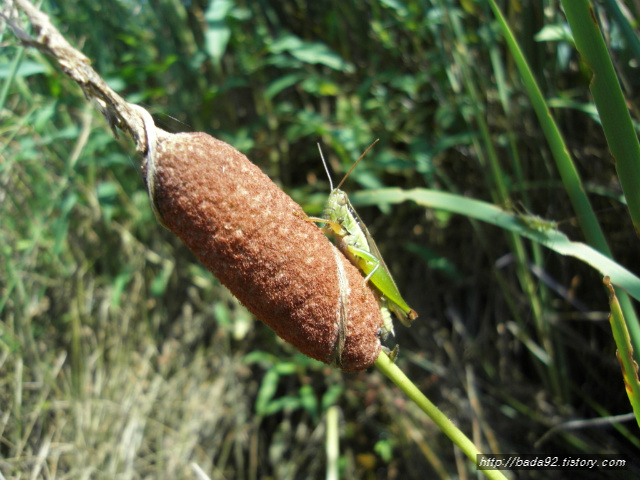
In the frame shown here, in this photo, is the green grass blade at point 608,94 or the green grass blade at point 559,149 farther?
the green grass blade at point 559,149

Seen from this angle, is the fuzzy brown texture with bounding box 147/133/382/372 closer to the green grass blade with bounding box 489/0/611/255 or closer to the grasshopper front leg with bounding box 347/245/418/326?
the grasshopper front leg with bounding box 347/245/418/326

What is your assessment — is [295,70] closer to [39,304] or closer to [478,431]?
[39,304]

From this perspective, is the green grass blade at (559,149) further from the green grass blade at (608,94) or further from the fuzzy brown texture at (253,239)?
the fuzzy brown texture at (253,239)

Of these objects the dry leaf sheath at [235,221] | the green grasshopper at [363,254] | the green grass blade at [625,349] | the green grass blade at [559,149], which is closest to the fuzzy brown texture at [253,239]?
the dry leaf sheath at [235,221]

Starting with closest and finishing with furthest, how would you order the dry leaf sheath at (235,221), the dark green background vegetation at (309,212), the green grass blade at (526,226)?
the dry leaf sheath at (235,221)
the green grass blade at (526,226)
the dark green background vegetation at (309,212)

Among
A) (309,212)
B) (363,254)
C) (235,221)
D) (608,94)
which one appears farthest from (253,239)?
(309,212)

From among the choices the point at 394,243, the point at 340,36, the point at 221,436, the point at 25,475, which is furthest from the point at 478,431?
the point at 340,36
